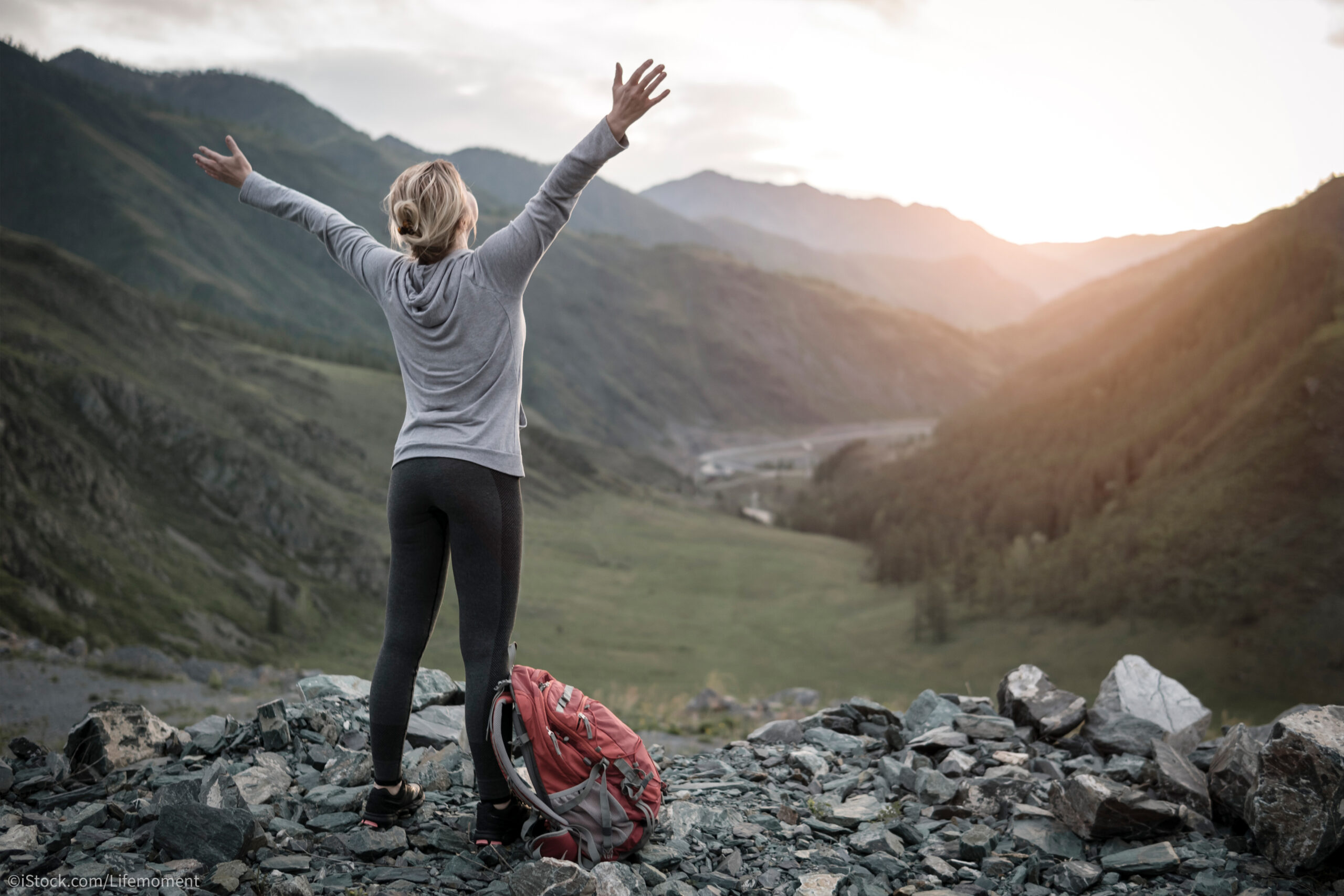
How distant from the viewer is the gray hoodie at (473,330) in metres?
3.09

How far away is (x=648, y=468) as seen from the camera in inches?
2805

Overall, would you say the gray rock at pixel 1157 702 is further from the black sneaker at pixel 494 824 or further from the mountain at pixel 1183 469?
the mountain at pixel 1183 469

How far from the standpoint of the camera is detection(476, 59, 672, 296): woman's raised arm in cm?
303

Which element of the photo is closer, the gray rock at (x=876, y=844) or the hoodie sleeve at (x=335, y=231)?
the hoodie sleeve at (x=335, y=231)

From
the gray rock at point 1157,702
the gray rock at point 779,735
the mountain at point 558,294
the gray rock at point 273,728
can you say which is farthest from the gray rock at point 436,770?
the mountain at point 558,294

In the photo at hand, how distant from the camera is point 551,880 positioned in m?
3.14

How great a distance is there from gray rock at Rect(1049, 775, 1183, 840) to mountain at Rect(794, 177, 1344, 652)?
1195cm

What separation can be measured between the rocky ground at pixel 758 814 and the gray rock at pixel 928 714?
0.28 feet

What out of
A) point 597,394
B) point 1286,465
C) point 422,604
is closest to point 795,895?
point 422,604

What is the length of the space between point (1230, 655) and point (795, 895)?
14438 millimetres

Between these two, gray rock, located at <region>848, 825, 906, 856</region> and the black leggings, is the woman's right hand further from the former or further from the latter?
Result: gray rock, located at <region>848, 825, 906, 856</region>

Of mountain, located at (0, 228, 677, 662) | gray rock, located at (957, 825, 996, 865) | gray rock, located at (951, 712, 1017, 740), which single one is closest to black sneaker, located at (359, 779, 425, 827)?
gray rock, located at (957, 825, 996, 865)

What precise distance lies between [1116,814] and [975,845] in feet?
2.33

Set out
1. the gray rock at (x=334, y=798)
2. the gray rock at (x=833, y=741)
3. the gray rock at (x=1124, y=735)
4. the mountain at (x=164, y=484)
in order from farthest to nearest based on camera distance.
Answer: the mountain at (x=164, y=484) < the gray rock at (x=833, y=741) < the gray rock at (x=1124, y=735) < the gray rock at (x=334, y=798)
